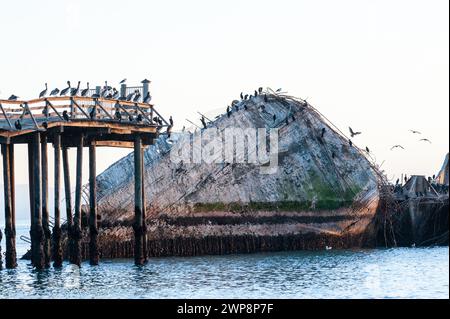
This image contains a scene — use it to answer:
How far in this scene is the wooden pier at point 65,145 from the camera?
61.5 metres

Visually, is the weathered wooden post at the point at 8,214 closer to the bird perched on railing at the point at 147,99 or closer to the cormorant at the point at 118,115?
the cormorant at the point at 118,115

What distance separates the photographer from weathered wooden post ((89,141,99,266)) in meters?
66.0

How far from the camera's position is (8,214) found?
204 feet

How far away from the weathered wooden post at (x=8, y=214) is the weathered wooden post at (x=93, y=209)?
4223 mm

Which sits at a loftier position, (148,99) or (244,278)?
(148,99)

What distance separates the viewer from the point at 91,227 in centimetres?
6656

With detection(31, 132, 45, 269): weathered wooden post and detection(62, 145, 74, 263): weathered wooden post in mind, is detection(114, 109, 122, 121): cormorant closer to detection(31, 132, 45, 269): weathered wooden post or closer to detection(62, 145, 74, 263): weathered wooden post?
detection(62, 145, 74, 263): weathered wooden post

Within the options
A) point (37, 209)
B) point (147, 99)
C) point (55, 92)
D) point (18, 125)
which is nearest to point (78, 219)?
point (37, 209)

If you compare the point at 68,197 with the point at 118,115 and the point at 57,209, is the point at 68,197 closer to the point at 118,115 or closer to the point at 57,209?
the point at 57,209

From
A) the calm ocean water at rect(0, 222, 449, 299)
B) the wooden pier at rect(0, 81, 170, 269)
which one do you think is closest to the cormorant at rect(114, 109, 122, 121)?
the wooden pier at rect(0, 81, 170, 269)

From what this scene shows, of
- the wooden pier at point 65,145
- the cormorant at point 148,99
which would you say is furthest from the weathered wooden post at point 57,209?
the cormorant at point 148,99

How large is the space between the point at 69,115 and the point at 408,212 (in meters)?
32.7

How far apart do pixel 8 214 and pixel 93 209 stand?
5.41 metres
